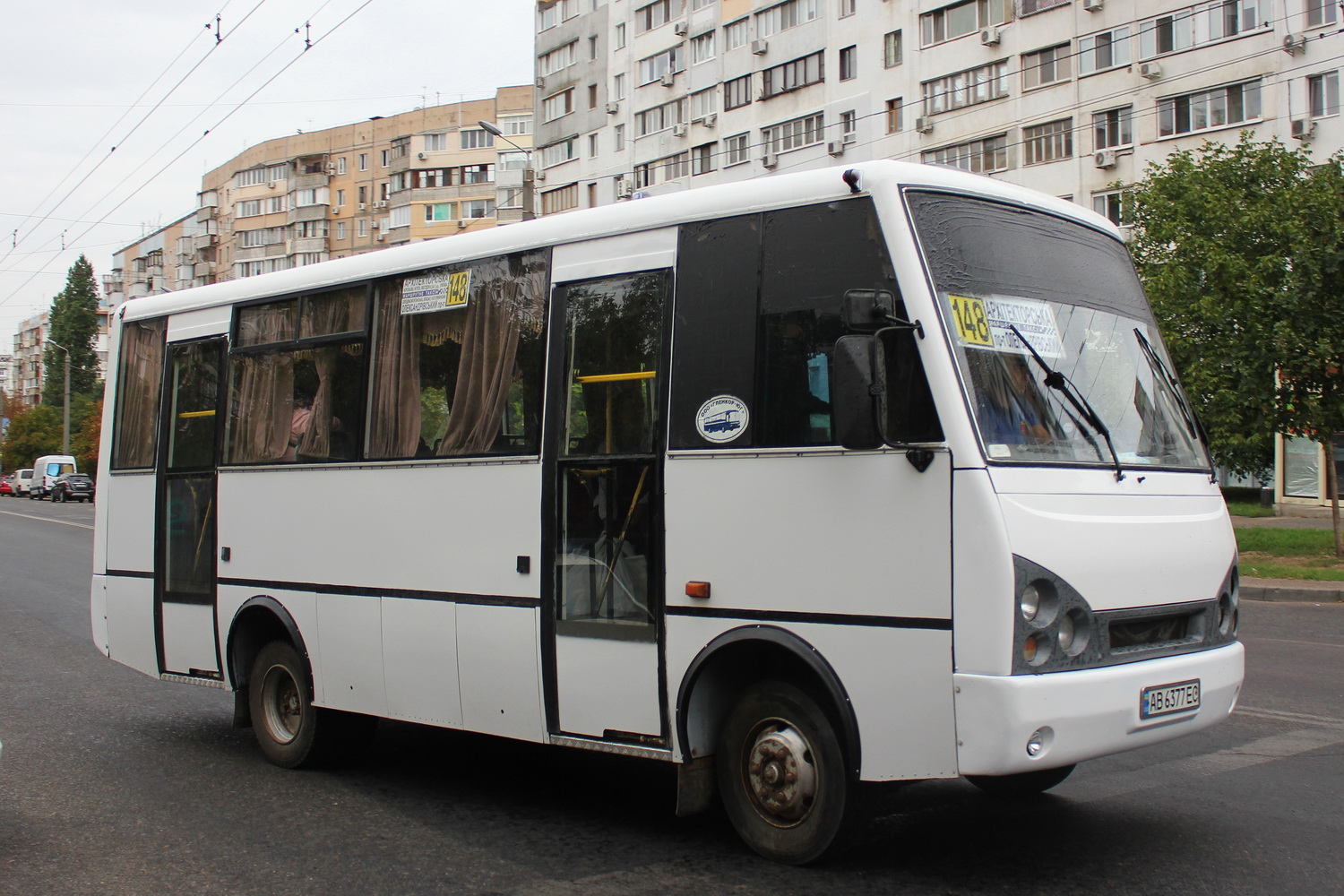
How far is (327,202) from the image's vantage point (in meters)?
97.7

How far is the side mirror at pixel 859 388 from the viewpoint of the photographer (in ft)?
16.1

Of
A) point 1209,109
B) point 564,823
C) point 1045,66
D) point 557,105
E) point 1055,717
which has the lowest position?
point 564,823

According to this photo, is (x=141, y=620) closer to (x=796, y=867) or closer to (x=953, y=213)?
(x=796, y=867)

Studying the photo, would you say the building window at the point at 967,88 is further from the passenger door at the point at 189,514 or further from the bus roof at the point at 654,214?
the bus roof at the point at 654,214

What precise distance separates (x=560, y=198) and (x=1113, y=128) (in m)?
32.1

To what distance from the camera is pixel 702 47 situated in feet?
194

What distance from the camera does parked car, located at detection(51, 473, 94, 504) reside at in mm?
71125

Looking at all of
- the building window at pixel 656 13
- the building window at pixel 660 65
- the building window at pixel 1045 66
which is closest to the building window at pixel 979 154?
the building window at pixel 1045 66

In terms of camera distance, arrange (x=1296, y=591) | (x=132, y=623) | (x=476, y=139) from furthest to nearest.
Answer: (x=476, y=139), (x=1296, y=591), (x=132, y=623)

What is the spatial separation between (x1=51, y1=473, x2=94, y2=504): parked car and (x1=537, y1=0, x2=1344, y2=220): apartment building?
94.3 feet

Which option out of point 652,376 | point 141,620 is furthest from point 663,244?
point 141,620

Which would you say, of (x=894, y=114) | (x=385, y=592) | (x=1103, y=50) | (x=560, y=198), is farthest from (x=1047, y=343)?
(x=560, y=198)

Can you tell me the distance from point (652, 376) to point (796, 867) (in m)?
2.15

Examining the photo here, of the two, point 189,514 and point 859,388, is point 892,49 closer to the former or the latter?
point 189,514
